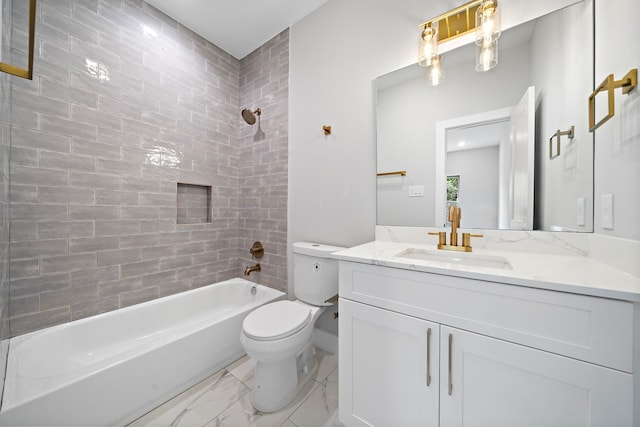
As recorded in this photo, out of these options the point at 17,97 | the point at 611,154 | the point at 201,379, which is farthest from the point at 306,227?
the point at 17,97

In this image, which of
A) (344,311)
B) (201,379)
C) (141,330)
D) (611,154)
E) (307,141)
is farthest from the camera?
(307,141)

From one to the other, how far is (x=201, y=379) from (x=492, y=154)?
7.20 feet

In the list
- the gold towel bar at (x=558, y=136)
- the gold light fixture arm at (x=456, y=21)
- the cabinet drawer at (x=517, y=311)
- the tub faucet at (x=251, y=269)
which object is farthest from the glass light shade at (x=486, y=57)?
the tub faucet at (x=251, y=269)

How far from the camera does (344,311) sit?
1.07 meters

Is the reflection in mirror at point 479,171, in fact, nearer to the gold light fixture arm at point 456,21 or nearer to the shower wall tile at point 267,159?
Answer: the gold light fixture arm at point 456,21

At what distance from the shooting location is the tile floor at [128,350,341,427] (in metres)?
1.20

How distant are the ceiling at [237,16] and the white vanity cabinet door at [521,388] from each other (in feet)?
7.84

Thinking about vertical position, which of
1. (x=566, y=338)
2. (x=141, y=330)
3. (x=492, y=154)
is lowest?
(x=141, y=330)

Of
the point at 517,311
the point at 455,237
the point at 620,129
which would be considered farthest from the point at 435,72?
the point at 517,311

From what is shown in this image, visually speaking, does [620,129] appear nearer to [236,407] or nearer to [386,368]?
[386,368]

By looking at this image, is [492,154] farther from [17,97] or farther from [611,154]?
[17,97]

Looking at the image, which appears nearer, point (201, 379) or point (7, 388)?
point (7, 388)

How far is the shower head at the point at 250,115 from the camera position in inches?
83.2

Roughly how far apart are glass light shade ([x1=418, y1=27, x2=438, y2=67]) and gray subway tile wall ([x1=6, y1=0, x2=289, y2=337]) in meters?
1.15
